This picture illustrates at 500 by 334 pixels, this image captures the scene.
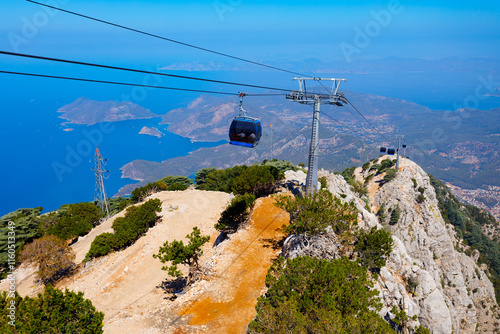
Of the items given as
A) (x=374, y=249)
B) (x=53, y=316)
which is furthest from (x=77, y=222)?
(x=374, y=249)

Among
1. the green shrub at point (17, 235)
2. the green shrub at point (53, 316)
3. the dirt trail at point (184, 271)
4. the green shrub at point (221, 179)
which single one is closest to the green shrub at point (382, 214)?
the green shrub at point (221, 179)

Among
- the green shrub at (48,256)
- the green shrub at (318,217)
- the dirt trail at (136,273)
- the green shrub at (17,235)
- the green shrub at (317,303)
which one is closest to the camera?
Answer: the green shrub at (317,303)

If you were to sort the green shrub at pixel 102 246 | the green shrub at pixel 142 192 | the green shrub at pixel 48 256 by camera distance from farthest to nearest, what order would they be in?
1. the green shrub at pixel 142 192
2. the green shrub at pixel 102 246
3. the green shrub at pixel 48 256

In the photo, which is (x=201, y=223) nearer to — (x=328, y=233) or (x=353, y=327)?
(x=328, y=233)

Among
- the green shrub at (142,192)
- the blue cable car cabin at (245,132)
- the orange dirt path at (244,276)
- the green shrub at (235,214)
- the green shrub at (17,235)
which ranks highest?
the blue cable car cabin at (245,132)

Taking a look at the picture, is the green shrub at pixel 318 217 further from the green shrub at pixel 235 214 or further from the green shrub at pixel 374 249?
the green shrub at pixel 235 214

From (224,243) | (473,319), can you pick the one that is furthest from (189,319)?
(473,319)

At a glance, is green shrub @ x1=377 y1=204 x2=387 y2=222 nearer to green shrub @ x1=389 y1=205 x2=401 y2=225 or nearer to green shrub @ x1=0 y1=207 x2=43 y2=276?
green shrub @ x1=389 y1=205 x2=401 y2=225

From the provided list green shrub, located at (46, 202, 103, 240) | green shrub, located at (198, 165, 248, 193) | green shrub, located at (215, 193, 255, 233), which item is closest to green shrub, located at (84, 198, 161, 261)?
green shrub, located at (46, 202, 103, 240)
